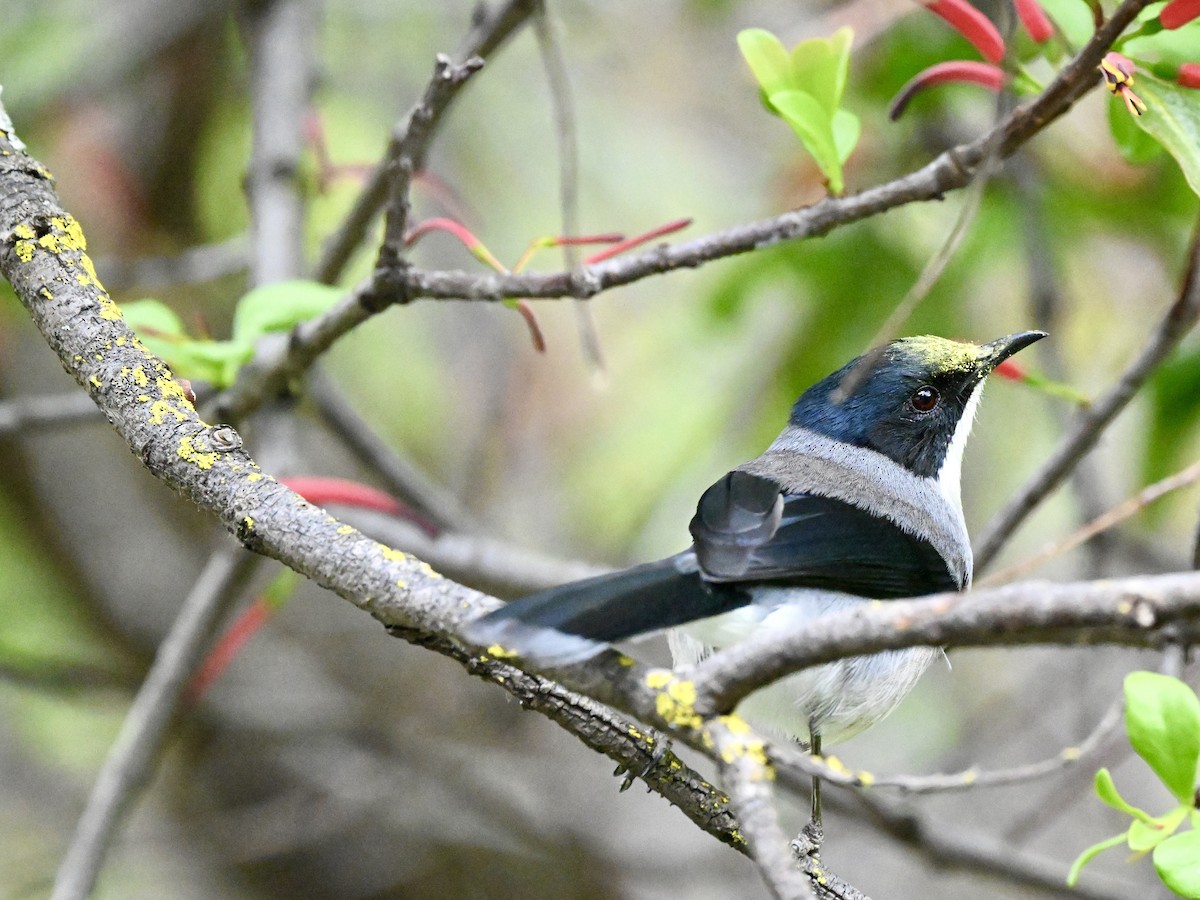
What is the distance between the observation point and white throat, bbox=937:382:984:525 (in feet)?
7.07

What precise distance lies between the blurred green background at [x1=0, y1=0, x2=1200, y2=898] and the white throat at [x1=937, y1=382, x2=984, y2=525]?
419 millimetres

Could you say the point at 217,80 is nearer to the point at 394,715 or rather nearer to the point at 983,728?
the point at 394,715

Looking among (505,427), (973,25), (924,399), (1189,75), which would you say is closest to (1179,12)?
(1189,75)

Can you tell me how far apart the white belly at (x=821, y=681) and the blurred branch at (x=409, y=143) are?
2.31ft

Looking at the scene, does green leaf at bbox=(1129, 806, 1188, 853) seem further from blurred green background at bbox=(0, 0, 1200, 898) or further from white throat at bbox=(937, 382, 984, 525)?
blurred green background at bbox=(0, 0, 1200, 898)

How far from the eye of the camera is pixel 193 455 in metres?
1.21

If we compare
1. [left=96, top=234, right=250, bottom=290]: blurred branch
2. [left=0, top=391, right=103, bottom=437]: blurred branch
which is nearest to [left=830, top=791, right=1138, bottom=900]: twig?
[left=0, top=391, right=103, bottom=437]: blurred branch

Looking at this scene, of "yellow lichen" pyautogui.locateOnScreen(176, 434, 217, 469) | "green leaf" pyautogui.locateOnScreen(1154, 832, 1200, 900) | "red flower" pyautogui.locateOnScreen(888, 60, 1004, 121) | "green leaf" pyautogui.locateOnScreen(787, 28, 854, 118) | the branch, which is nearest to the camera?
the branch

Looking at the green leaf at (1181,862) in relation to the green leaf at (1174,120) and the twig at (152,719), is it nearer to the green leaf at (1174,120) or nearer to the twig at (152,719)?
the green leaf at (1174,120)

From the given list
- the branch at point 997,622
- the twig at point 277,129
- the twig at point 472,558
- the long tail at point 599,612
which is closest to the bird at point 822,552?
the long tail at point 599,612

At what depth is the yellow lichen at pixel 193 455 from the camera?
1.21 metres

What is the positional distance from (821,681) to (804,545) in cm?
18

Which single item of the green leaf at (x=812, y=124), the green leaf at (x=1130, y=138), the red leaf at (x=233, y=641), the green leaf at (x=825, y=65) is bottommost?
the red leaf at (x=233, y=641)

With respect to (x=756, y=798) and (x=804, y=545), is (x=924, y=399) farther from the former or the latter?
(x=756, y=798)
